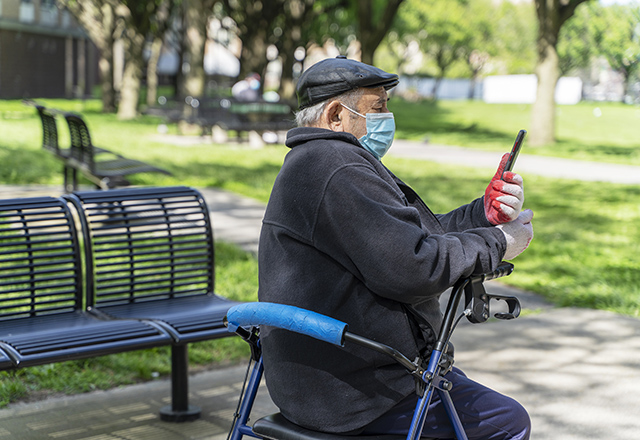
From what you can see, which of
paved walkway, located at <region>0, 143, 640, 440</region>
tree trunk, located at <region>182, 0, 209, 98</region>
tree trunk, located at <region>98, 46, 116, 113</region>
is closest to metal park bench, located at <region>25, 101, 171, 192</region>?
paved walkway, located at <region>0, 143, 640, 440</region>

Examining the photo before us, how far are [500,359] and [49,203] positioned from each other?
2717 mm

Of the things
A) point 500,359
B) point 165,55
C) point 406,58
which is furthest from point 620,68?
point 406,58

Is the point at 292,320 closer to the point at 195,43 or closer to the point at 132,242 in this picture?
the point at 132,242

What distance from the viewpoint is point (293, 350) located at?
224cm

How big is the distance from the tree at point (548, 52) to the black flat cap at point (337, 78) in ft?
56.3

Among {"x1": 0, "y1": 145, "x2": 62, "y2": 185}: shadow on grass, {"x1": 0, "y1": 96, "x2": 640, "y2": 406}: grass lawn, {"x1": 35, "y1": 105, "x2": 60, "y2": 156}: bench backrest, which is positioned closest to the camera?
{"x1": 0, "y1": 96, "x2": 640, "y2": 406}: grass lawn

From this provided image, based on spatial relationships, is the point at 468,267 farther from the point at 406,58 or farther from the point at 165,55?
the point at 406,58

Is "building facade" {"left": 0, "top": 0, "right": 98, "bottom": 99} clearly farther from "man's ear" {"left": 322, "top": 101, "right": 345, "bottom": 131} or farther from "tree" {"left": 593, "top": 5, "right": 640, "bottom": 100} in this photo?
"man's ear" {"left": 322, "top": 101, "right": 345, "bottom": 131}

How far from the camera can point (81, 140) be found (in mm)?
8344

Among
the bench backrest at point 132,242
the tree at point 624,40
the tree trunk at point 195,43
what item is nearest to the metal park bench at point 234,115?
the tree trunk at point 195,43

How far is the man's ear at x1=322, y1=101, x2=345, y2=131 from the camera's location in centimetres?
233

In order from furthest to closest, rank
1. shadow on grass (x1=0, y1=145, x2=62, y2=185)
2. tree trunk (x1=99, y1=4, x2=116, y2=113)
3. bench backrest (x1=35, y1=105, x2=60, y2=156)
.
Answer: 1. tree trunk (x1=99, y1=4, x2=116, y2=113)
2. shadow on grass (x1=0, y1=145, x2=62, y2=185)
3. bench backrest (x1=35, y1=105, x2=60, y2=156)

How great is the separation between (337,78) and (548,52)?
17.4 meters

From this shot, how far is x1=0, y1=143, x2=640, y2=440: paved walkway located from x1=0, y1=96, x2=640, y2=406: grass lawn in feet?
0.88
